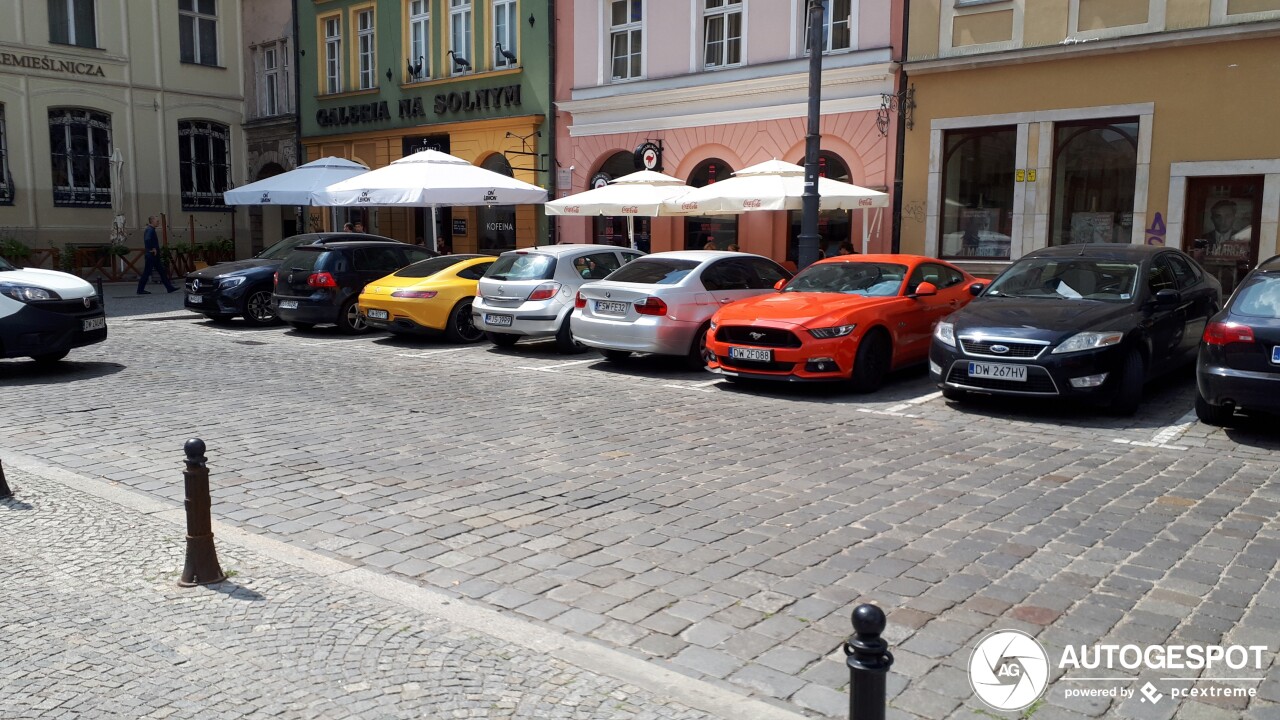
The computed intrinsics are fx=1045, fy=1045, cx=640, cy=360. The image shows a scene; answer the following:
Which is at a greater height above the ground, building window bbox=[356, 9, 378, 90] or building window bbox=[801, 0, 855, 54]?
building window bbox=[356, 9, 378, 90]

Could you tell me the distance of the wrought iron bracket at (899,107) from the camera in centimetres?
1856

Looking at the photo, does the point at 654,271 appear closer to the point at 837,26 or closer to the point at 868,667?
the point at 837,26

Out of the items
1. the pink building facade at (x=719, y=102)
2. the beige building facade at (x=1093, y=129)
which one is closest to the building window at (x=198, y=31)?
the pink building facade at (x=719, y=102)

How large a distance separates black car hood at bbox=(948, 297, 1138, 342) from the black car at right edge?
3.19 ft

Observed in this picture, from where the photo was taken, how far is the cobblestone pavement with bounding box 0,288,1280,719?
179 inches

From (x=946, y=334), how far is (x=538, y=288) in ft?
19.4

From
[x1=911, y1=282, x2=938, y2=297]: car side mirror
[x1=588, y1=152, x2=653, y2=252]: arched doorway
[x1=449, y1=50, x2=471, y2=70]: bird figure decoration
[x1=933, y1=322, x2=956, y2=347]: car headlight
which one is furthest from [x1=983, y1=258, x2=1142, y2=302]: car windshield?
[x1=449, y1=50, x2=471, y2=70]: bird figure decoration

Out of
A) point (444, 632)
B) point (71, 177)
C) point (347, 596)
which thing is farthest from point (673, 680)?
point (71, 177)

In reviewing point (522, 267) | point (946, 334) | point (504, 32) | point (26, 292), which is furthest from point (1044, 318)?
point (504, 32)

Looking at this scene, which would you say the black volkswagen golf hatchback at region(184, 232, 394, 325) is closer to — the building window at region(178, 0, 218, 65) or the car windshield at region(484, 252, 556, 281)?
the car windshield at region(484, 252, 556, 281)

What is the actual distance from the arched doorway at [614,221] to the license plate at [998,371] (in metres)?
14.2

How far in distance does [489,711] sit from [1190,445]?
691cm

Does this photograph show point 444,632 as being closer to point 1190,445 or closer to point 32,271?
point 1190,445

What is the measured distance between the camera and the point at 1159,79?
52.6ft
